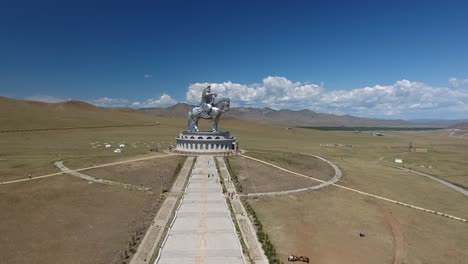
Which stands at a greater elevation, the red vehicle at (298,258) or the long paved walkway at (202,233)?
the long paved walkway at (202,233)

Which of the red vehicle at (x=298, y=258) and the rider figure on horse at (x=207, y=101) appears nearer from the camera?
the red vehicle at (x=298, y=258)

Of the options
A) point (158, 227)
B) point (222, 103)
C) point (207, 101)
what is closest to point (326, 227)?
point (158, 227)

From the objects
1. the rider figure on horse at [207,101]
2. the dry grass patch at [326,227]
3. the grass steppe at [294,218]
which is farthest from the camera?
the rider figure on horse at [207,101]

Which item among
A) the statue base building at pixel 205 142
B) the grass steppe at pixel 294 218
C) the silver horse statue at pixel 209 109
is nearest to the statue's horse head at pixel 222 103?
the silver horse statue at pixel 209 109

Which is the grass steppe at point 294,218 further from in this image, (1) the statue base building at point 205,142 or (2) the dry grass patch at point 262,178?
(1) the statue base building at point 205,142

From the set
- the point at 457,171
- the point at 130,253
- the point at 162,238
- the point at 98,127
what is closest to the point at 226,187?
the point at 162,238

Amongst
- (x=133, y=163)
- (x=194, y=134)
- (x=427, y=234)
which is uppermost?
(x=194, y=134)

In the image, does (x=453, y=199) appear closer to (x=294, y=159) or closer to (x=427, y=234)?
(x=427, y=234)
